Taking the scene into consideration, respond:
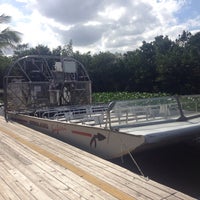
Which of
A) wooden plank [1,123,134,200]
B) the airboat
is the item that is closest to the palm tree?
the airboat

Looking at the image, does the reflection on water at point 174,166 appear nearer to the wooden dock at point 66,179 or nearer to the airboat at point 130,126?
the airboat at point 130,126

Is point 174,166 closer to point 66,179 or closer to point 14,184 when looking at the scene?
point 66,179

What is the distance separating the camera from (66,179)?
5270 mm

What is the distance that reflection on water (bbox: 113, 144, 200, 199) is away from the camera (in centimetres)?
765

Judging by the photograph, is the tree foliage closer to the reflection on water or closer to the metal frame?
the metal frame

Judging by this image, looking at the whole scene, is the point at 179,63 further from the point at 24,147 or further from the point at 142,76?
the point at 24,147

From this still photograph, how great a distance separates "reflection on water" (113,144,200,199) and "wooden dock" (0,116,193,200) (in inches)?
63.2

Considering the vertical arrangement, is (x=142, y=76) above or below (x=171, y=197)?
above

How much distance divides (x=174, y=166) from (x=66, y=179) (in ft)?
14.9

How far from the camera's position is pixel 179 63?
29.2 meters

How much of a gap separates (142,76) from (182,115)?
80.4 ft

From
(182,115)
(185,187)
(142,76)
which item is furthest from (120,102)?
(142,76)

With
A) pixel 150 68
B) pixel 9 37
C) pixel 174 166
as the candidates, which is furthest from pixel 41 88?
pixel 150 68

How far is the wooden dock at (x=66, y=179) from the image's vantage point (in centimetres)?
459
